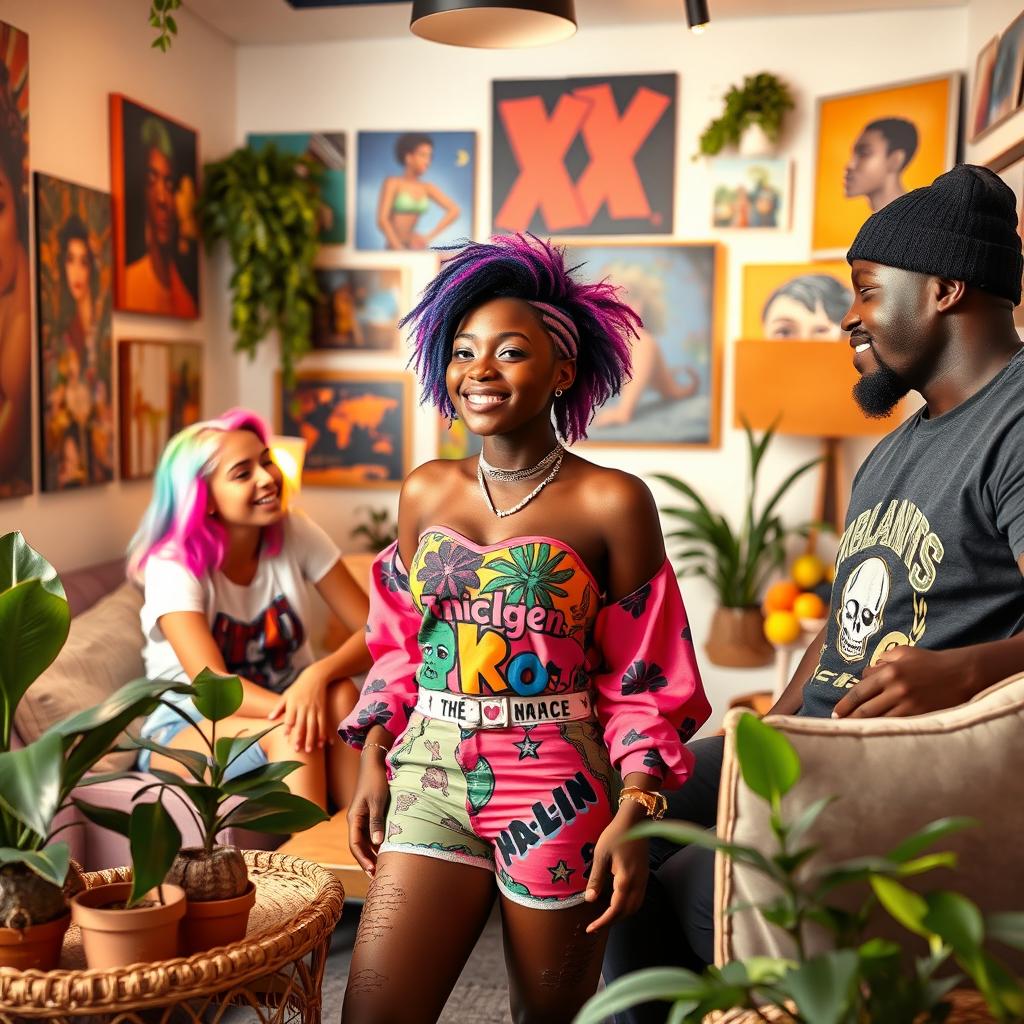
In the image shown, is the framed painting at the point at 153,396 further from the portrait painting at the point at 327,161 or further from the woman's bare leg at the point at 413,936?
the woman's bare leg at the point at 413,936

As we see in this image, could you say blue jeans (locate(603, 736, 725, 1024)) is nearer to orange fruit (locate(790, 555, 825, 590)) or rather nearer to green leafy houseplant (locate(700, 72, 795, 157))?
orange fruit (locate(790, 555, 825, 590))

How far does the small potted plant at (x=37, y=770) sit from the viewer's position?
3.63 ft

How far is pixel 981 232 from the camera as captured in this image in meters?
1.59

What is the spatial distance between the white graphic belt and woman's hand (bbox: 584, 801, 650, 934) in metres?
0.17

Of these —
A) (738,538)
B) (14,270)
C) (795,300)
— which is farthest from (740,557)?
(14,270)

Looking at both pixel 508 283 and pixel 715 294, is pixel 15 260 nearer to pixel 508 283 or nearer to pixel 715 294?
pixel 508 283

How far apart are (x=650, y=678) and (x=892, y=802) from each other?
49 cm

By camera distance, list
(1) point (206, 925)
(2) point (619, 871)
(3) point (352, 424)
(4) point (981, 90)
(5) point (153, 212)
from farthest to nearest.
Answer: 1. (3) point (352, 424)
2. (5) point (153, 212)
3. (4) point (981, 90)
4. (2) point (619, 871)
5. (1) point (206, 925)

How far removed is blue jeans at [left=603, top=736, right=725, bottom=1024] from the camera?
1604 millimetres

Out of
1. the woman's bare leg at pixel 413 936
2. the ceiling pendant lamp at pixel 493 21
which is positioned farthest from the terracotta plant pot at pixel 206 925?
the ceiling pendant lamp at pixel 493 21

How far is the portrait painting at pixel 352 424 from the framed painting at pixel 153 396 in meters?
0.46

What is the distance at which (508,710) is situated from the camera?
158cm

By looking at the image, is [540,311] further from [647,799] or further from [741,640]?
[741,640]

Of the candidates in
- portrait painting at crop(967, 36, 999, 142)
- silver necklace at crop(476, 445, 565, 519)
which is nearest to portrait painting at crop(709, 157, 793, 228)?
portrait painting at crop(967, 36, 999, 142)
